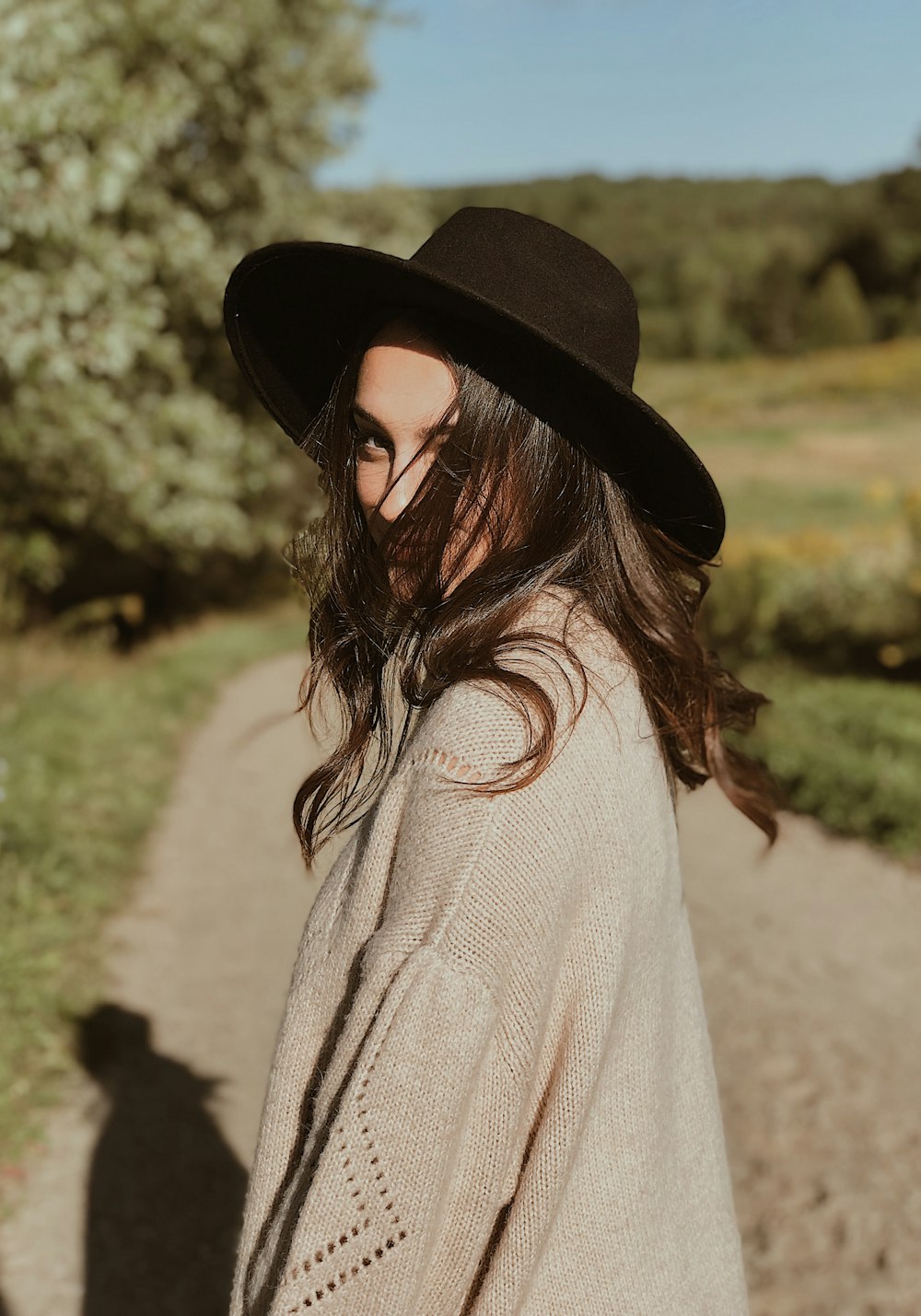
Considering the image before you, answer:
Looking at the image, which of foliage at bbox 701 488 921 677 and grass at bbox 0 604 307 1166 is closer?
grass at bbox 0 604 307 1166

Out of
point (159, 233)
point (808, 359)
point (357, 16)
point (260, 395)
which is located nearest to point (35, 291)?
point (159, 233)

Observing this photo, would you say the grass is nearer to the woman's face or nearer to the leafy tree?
the woman's face

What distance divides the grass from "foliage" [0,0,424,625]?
43.8 inches

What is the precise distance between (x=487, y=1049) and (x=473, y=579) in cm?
48

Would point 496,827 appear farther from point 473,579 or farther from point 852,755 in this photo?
point 852,755

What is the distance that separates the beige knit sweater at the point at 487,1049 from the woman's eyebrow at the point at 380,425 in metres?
0.22

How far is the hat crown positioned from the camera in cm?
118

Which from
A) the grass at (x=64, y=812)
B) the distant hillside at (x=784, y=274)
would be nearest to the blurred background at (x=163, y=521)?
the grass at (x=64, y=812)

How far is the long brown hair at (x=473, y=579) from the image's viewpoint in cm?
118

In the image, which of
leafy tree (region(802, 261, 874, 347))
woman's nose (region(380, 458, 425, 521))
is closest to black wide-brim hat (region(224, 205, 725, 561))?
woman's nose (region(380, 458, 425, 521))

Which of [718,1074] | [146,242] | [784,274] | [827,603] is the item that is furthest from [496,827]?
[784,274]

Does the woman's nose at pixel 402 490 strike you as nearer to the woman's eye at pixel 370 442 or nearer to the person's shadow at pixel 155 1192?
the woman's eye at pixel 370 442

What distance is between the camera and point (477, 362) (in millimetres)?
1190

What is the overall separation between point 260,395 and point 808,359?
38.2 m
